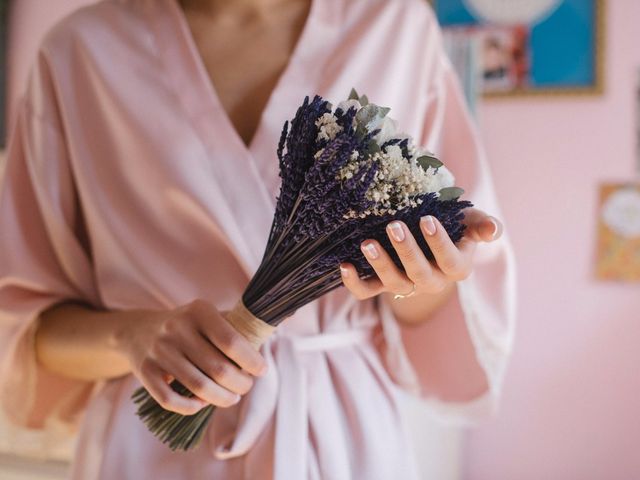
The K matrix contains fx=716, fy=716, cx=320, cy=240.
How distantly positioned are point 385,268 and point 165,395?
243 mm

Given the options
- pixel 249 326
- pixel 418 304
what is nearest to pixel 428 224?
pixel 249 326

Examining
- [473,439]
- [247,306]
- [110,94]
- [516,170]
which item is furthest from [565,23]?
[247,306]

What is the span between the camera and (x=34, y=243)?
88cm

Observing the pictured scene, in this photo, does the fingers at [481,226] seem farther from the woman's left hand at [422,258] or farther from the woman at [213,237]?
the woman at [213,237]

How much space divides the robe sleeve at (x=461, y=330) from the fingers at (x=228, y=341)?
26cm

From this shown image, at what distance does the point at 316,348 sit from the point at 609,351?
1.48m

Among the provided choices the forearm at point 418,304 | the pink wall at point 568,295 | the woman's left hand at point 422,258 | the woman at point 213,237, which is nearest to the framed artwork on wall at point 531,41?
the pink wall at point 568,295

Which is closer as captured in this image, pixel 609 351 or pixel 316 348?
pixel 316 348

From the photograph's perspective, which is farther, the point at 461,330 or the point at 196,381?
the point at 461,330

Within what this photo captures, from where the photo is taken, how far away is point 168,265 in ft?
2.69

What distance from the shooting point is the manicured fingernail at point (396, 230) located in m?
0.52

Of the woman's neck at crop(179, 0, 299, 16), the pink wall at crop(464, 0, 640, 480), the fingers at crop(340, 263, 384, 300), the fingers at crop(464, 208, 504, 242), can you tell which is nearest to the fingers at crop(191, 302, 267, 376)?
the fingers at crop(340, 263, 384, 300)

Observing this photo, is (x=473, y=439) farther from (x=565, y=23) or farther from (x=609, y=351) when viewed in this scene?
(x=565, y=23)

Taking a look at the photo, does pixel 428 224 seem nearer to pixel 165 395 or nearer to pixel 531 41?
pixel 165 395
